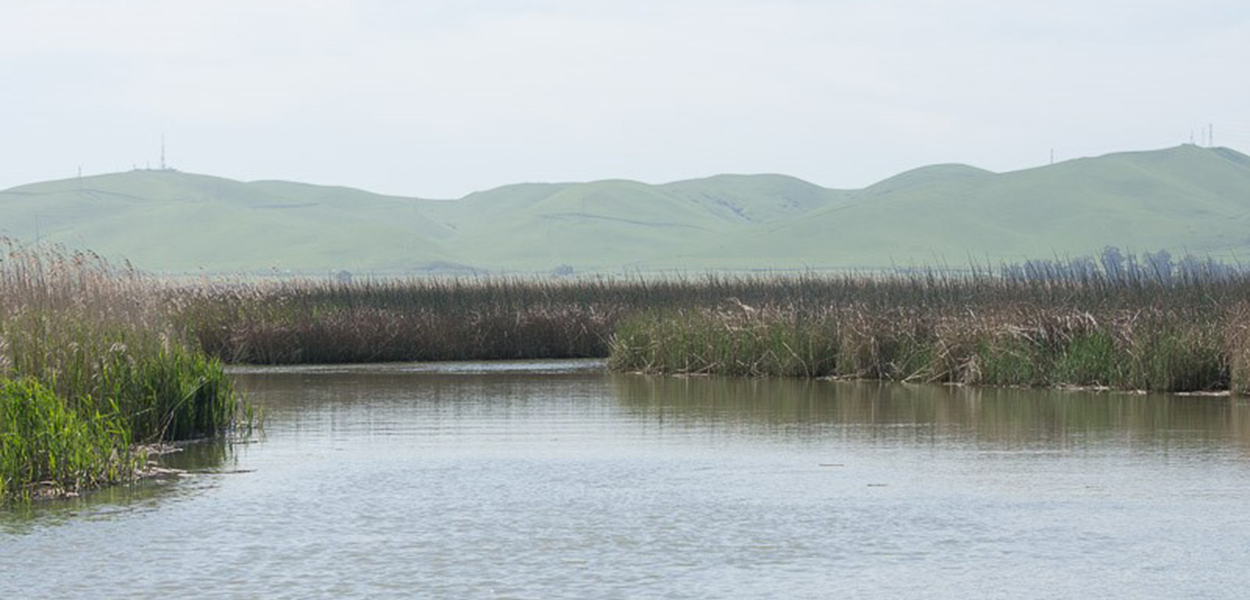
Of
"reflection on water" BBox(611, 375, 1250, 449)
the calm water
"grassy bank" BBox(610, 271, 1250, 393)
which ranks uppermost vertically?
"grassy bank" BBox(610, 271, 1250, 393)

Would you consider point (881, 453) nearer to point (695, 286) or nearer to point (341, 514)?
point (341, 514)

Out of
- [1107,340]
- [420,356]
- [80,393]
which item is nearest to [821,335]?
[1107,340]

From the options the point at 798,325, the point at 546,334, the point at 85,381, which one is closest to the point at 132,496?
the point at 85,381

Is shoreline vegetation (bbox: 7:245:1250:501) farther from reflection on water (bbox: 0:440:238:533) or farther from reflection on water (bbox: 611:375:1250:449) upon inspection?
reflection on water (bbox: 611:375:1250:449)

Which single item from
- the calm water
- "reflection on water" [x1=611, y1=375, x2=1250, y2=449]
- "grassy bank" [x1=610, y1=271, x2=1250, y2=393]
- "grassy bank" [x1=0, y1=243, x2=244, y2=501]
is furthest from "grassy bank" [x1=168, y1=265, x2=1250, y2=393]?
"grassy bank" [x1=0, y1=243, x2=244, y2=501]

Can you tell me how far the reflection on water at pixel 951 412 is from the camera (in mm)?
17672

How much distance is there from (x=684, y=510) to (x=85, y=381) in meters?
6.43

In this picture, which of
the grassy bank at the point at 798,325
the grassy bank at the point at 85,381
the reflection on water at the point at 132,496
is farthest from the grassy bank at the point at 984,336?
the reflection on water at the point at 132,496

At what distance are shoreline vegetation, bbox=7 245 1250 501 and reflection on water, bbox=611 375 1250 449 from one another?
83cm

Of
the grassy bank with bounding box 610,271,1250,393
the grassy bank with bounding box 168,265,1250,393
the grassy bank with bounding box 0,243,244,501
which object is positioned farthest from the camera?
the grassy bank with bounding box 168,265,1250,393

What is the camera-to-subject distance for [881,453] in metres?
16.3

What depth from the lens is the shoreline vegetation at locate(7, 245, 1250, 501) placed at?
1645 cm

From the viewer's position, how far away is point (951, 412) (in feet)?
67.2

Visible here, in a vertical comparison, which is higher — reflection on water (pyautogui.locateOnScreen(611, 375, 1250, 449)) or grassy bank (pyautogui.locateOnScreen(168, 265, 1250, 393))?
grassy bank (pyautogui.locateOnScreen(168, 265, 1250, 393))
